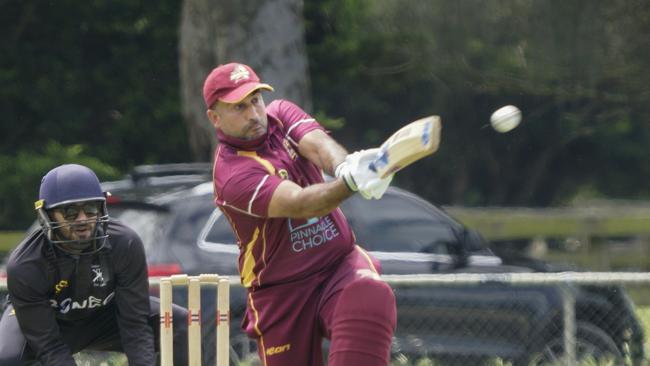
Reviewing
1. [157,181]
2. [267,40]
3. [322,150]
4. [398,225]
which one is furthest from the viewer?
[267,40]

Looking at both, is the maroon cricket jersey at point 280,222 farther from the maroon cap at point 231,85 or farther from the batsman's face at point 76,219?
the batsman's face at point 76,219

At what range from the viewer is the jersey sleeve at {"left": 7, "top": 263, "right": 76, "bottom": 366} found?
21.7 feet

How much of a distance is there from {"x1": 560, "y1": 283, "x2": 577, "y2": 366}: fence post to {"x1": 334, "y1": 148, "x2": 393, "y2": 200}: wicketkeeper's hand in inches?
148

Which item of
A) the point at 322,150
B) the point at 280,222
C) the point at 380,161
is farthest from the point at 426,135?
the point at 280,222

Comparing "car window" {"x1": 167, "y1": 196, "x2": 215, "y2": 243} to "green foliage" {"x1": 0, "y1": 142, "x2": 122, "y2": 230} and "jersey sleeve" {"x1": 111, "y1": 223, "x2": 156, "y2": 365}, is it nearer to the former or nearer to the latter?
"jersey sleeve" {"x1": 111, "y1": 223, "x2": 156, "y2": 365}

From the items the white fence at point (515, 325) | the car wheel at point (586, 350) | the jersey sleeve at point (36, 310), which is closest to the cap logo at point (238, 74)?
the jersey sleeve at point (36, 310)

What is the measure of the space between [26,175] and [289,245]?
12049mm

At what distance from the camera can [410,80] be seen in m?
22.8

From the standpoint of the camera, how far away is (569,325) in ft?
28.9

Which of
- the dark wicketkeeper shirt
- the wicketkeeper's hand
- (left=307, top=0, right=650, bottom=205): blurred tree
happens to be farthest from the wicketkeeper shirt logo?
(left=307, top=0, right=650, bottom=205): blurred tree

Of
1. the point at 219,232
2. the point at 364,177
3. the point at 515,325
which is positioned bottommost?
the point at 515,325

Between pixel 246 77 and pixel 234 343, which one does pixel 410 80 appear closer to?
pixel 234 343

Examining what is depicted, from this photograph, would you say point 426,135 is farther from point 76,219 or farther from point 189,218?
point 189,218

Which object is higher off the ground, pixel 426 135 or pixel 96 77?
pixel 426 135
